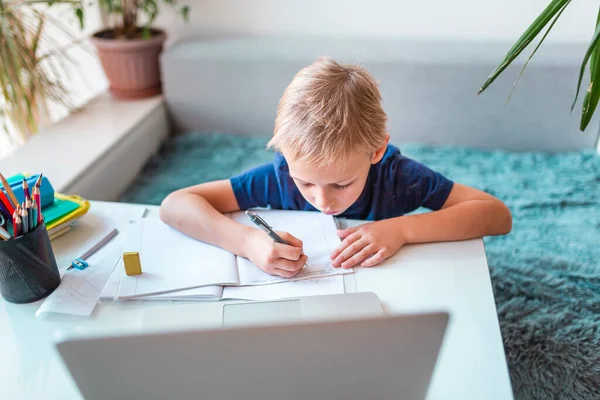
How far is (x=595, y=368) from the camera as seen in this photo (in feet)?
3.45

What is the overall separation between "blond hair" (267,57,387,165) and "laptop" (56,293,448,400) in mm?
420

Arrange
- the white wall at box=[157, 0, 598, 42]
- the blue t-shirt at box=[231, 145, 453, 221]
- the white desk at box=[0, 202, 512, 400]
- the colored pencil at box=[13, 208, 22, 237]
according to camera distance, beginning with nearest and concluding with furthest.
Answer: the white desk at box=[0, 202, 512, 400], the colored pencil at box=[13, 208, 22, 237], the blue t-shirt at box=[231, 145, 453, 221], the white wall at box=[157, 0, 598, 42]

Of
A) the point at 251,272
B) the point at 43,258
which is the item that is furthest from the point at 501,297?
the point at 43,258

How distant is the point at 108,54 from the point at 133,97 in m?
0.18

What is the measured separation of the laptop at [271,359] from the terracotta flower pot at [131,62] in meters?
1.70

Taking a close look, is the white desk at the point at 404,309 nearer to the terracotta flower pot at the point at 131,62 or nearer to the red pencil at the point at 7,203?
the red pencil at the point at 7,203

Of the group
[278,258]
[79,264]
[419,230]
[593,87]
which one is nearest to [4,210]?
[79,264]

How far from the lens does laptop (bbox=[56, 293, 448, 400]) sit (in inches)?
17.9

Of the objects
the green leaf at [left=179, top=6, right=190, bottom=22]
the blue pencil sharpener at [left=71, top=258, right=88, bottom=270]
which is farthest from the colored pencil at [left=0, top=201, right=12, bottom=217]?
the green leaf at [left=179, top=6, right=190, bottom=22]

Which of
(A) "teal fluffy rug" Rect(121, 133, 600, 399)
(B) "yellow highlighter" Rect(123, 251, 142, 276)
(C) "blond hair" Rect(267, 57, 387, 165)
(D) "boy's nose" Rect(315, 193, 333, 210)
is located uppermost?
(C) "blond hair" Rect(267, 57, 387, 165)

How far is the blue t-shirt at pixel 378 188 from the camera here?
106cm

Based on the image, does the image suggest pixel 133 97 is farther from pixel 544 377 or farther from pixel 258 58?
pixel 544 377

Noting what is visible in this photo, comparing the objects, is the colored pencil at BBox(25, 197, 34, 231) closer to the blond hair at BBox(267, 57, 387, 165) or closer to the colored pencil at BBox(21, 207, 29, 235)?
the colored pencil at BBox(21, 207, 29, 235)

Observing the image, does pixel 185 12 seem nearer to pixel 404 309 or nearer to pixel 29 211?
pixel 29 211
